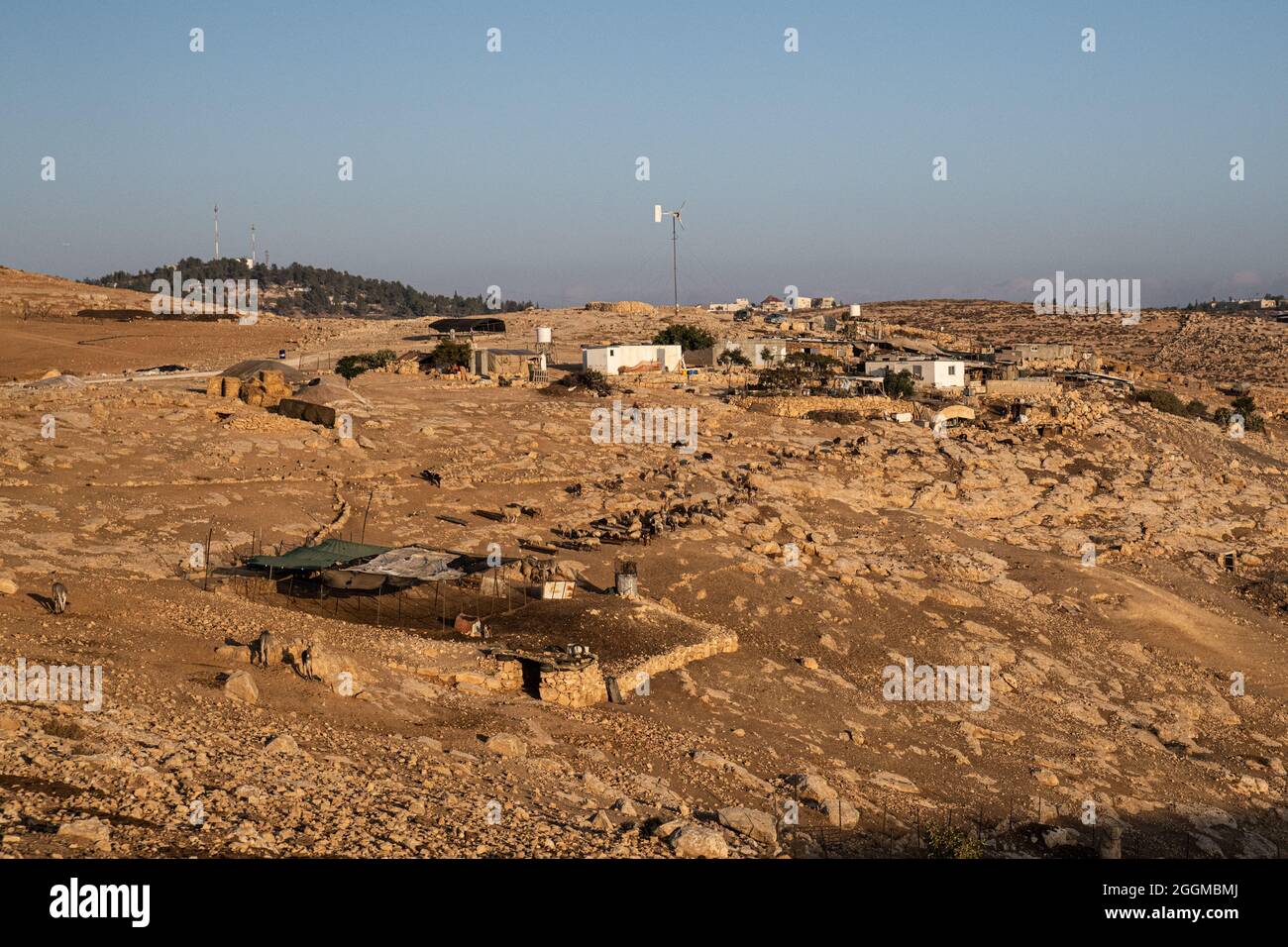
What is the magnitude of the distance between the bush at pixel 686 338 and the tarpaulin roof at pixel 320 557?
30.3 metres

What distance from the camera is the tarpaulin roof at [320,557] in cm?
1612

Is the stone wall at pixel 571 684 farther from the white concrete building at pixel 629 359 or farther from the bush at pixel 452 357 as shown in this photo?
the bush at pixel 452 357

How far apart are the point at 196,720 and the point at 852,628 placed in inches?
420

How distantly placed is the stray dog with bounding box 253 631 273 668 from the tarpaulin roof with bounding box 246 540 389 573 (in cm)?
323

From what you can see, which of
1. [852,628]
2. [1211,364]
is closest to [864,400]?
[852,628]

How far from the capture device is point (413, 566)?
16.2 meters

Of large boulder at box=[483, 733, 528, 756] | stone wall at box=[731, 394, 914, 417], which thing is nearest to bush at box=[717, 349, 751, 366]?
stone wall at box=[731, 394, 914, 417]

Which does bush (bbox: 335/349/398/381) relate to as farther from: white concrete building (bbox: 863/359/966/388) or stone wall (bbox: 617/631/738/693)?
stone wall (bbox: 617/631/738/693)

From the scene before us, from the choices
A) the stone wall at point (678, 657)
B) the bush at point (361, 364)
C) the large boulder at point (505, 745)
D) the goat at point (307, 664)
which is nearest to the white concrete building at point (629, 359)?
the bush at point (361, 364)

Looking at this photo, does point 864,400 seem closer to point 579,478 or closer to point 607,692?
point 579,478

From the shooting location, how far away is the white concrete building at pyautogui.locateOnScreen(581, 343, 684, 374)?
3878cm

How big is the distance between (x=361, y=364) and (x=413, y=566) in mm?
24764

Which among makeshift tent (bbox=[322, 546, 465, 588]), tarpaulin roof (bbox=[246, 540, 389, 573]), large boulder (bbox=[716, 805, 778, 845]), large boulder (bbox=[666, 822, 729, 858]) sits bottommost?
large boulder (bbox=[716, 805, 778, 845])

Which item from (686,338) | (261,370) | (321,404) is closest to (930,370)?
(686,338)
